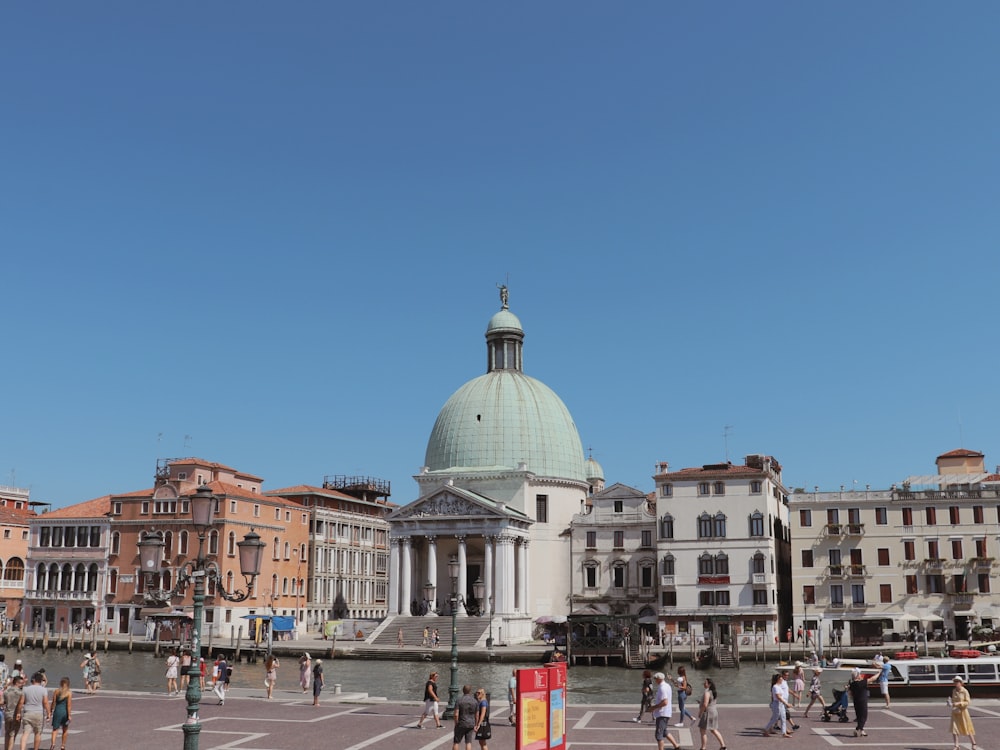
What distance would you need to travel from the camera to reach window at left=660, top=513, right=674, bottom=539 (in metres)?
72.8

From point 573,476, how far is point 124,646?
38178mm

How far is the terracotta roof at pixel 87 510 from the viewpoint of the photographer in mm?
85062

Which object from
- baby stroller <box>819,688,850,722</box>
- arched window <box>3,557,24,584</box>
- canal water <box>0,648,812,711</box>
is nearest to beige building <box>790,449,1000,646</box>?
canal water <box>0,648,812,711</box>

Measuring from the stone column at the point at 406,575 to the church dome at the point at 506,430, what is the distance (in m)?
9.75

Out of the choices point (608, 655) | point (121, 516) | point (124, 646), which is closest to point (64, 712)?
point (608, 655)

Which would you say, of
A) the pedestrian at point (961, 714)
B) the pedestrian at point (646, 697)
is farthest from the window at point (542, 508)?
the pedestrian at point (961, 714)

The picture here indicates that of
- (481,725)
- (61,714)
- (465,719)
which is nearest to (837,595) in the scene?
(481,725)

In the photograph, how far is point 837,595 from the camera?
6869cm

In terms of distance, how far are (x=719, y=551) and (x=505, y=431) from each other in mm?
23345

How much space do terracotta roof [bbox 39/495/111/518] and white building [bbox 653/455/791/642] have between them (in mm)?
45897

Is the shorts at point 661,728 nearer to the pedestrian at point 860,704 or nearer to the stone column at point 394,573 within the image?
the pedestrian at point 860,704

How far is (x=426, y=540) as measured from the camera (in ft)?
266

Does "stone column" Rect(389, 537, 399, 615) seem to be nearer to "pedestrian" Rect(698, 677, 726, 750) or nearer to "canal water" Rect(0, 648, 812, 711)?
"canal water" Rect(0, 648, 812, 711)

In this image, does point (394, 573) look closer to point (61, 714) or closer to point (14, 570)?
point (14, 570)
